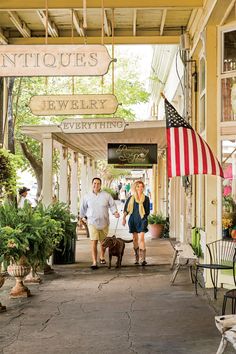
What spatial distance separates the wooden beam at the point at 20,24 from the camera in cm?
1078

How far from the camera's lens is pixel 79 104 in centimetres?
789

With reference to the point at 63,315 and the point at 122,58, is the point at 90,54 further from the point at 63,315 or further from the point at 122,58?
the point at 122,58

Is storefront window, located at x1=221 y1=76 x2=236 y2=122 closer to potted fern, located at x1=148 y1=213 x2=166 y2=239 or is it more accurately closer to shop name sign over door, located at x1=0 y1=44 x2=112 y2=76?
shop name sign over door, located at x1=0 y1=44 x2=112 y2=76

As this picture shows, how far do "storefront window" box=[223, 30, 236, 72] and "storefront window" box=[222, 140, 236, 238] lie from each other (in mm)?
1178

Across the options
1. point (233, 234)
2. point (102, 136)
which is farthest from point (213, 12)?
point (102, 136)

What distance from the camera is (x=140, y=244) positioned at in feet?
37.7

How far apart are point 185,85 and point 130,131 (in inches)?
71.0

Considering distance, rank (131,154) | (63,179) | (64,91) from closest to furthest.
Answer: (63,179)
(131,154)
(64,91)

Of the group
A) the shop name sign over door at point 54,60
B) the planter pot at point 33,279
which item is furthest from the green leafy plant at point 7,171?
the shop name sign over door at point 54,60

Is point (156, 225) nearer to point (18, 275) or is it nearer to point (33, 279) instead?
point (33, 279)

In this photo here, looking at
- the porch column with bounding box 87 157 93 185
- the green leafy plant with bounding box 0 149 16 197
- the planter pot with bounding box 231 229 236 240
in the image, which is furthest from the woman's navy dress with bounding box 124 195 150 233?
the porch column with bounding box 87 157 93 185

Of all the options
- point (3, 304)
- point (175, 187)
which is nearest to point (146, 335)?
point (3, 304)

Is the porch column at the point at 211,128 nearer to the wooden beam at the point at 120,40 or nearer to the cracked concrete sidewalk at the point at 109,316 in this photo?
the cracked concrete sidewalk at the point at 109,316

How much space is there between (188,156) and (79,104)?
1.79 m
